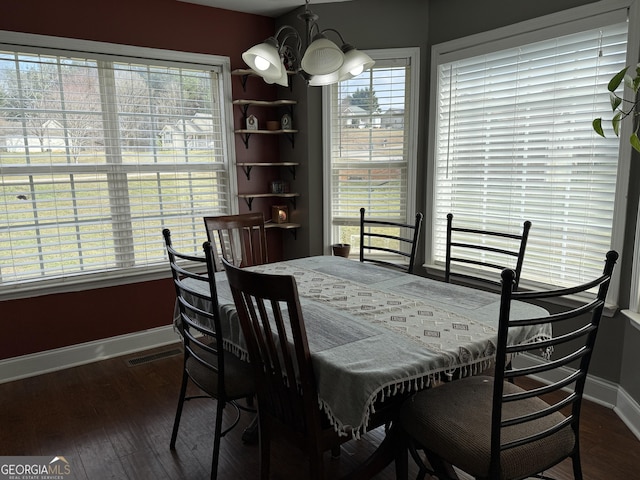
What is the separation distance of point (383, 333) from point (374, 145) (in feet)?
7.34

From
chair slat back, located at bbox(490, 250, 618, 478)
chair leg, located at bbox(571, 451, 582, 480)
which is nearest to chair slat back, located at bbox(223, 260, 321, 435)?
chair slat back, located at bbox(490, 250, 618, 478)

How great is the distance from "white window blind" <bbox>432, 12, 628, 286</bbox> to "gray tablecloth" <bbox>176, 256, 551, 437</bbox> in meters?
0.98

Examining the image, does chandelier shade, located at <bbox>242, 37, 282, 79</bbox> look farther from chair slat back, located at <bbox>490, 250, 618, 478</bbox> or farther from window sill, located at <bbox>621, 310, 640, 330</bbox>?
window sill, located at <bbox>621, 310, 640, 330</bbox>

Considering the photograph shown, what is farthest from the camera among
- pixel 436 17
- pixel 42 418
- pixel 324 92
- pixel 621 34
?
pixel 324 92

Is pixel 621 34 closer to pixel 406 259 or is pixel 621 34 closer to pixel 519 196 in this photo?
pixel 519 196

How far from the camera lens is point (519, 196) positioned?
296cm

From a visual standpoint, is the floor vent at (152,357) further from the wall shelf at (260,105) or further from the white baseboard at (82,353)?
the wall shelf at (260,105)

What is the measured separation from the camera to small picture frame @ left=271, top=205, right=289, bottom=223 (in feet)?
12.8

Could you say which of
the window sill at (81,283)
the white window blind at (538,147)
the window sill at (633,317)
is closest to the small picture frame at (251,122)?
the window sill at (81,283)

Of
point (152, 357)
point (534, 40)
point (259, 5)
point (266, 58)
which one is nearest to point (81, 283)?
point (152, 357)

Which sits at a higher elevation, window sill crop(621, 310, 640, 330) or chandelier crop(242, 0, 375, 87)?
chandelier crop(242, 0, 375, 87)

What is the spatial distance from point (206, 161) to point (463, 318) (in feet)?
8.46

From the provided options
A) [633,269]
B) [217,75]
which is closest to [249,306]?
[633,269]

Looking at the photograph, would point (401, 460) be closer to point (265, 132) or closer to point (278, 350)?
point (278, 350)
